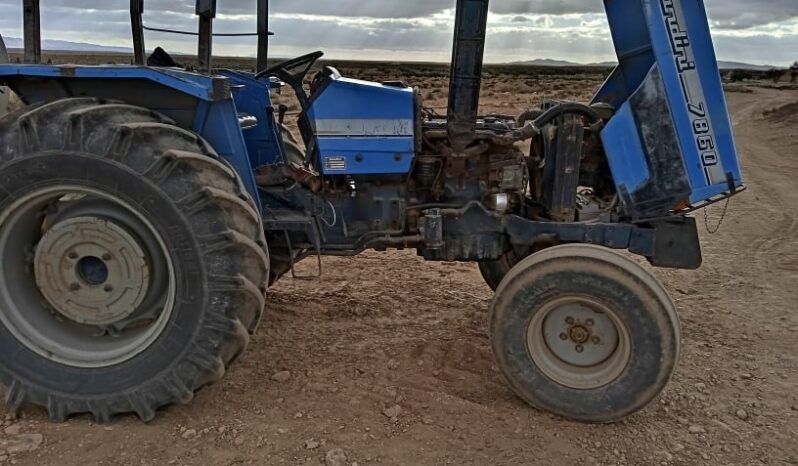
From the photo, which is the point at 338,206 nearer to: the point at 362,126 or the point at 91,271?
the point at 362,126

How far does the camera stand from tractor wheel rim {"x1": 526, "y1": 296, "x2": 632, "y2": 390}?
3.77m

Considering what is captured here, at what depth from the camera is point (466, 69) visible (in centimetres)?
393

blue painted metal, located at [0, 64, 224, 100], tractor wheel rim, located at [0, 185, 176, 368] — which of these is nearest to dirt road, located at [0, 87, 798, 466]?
tractor wheel rim, located at [0, 185, 176, 368]

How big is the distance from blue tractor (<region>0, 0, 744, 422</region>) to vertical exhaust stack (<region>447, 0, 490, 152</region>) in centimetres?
1

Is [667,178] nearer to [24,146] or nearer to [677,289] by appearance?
[677,289]

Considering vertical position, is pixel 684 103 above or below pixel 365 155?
above

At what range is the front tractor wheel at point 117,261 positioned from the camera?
339 cm

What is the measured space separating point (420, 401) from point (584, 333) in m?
0.94

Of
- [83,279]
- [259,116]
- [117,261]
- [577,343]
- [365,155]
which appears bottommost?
[577,343]

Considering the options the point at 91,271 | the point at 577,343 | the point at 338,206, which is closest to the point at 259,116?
the point at 338,206

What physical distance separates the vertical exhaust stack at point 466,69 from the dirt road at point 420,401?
141cm

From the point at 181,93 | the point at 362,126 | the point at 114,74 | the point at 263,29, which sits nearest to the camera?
the point at 114,74

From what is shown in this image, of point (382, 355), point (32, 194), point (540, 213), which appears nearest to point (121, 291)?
point (32, 194)

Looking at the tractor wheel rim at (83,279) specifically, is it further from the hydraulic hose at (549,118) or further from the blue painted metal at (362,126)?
the hydraulic hose at (549,118)
